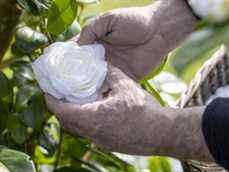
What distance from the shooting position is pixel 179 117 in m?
0.78

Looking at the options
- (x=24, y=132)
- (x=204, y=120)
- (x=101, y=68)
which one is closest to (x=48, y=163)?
(x=24, y=132)

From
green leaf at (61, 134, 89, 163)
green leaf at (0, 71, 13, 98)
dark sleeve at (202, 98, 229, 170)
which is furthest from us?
green leaf at (61, 134, 89, 163)

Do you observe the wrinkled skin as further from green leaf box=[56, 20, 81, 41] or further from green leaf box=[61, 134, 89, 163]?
green leaf box=[61, 134, 89, 163]

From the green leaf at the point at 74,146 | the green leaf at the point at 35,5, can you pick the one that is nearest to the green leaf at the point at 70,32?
the green leaf at the point at 35,5

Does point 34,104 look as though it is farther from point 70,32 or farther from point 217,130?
point 217,130

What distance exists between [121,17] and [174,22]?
13 centimetres

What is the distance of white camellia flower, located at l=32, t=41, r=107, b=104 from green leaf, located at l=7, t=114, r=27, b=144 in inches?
7.0

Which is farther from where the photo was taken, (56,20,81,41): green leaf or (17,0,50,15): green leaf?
(56,20,81,41): green leaf

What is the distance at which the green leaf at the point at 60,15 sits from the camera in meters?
0.85

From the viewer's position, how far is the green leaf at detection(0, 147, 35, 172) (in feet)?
2.49

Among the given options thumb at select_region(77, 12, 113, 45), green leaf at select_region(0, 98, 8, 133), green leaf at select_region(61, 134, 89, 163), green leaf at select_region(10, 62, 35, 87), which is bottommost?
green leaf at select_region(61, 134, 89, 163)

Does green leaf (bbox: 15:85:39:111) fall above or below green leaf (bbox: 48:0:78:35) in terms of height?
below

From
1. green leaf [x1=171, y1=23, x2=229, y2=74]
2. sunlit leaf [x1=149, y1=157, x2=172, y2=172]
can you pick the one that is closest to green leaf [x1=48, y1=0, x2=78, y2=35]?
sunlit leaf [x1=149, y1=157, x2=172, y2=172]

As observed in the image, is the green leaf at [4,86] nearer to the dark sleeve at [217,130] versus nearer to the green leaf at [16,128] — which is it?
the green leaf at [16,128]
